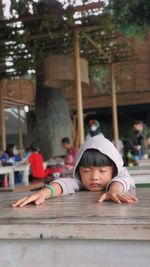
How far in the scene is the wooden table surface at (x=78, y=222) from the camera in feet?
3.86

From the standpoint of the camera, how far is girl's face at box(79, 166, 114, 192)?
2154 millimetres

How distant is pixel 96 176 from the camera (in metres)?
Result: 2.17

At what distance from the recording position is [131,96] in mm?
16484

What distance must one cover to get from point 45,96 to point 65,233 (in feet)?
38.3

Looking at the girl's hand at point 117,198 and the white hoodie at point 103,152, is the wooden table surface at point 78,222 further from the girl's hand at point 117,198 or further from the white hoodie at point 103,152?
the white hoodie at point 103,152

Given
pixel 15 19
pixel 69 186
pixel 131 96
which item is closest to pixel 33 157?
pixel 15 19

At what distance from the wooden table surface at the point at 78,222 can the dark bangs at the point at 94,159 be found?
0.60 meters

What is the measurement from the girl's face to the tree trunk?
10227 mm

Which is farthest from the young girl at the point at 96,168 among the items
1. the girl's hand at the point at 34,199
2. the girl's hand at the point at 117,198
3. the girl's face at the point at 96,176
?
the girl's hand at the point at 117,198

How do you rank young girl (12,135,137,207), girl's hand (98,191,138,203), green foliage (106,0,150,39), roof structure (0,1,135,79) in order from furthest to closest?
roof structure (0,1,135,79) → green foliage (106,0,150,39) → young girl (12,135,137,207) → girl's hand (98,191,138,203)

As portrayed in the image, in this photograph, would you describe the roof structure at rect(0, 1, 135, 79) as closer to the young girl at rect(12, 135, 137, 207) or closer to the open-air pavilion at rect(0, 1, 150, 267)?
the open-air pavilion at rect(0, 1, 150, 267)

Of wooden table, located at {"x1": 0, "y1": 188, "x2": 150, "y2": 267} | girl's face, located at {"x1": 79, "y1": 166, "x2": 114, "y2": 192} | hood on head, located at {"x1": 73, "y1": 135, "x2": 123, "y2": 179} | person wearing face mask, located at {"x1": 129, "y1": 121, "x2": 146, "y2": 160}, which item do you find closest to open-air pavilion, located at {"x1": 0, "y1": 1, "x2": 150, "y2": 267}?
wooden table, located at {"x1": 0, "y1": 188, "x2": 150, "y2": 267}

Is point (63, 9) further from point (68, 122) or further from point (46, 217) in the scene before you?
point (46, 217)

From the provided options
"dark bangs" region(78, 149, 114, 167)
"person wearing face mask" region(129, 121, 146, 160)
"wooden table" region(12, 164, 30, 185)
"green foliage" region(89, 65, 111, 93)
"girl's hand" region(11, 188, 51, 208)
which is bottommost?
"wooden table" region(12, 164, 30, 185)
